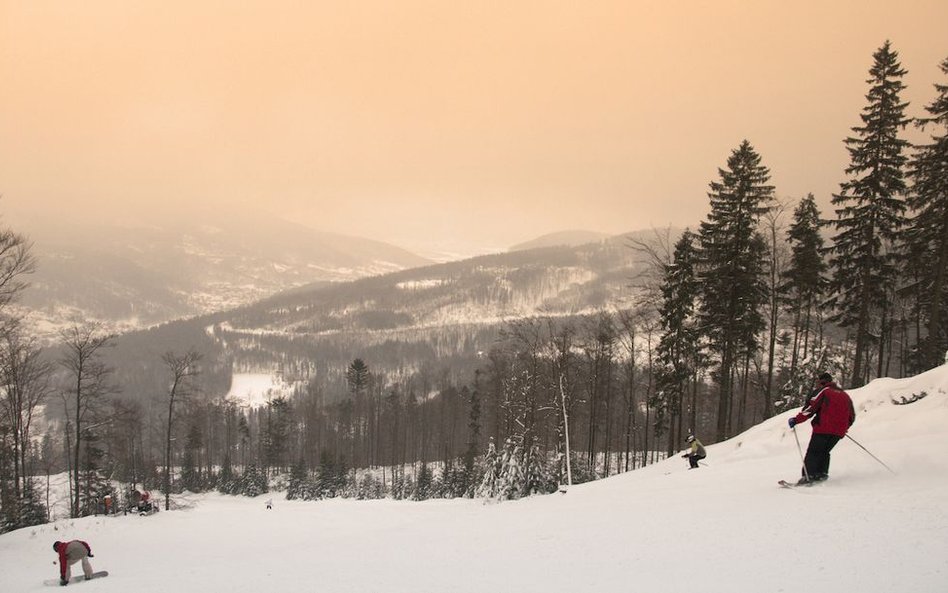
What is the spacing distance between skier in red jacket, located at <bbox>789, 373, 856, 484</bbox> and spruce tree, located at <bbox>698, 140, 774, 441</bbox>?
16.0 m

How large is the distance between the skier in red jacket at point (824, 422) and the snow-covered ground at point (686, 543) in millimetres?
426

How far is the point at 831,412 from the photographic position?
376 inches

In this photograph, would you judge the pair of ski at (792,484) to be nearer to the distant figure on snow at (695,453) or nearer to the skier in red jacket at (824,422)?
the skier in red jacket at (824,422)

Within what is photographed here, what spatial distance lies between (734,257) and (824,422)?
56.6ft

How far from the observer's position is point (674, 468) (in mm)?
18422

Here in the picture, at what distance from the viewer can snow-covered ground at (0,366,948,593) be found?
20.1ft

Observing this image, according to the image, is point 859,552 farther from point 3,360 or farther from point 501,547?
point 3,360

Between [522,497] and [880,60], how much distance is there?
2427 centimetres

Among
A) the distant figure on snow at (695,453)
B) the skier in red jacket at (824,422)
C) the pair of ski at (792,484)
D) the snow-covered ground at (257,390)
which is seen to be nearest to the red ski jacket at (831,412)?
the skier in red jacket at (824,422)

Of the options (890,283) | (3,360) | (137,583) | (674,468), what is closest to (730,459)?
(674,468)

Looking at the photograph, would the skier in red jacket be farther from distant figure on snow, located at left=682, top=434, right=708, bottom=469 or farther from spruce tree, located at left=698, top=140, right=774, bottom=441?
spruce tree, located at left=698, top=140, right=774, bottom=441

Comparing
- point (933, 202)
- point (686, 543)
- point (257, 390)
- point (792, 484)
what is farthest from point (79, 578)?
point (257, 390)

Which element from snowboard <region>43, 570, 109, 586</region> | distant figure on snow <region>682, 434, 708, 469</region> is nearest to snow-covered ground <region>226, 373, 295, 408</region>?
snowboard <region>43, 570, 109, 586</region>

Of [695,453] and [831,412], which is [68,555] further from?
[695,453]
